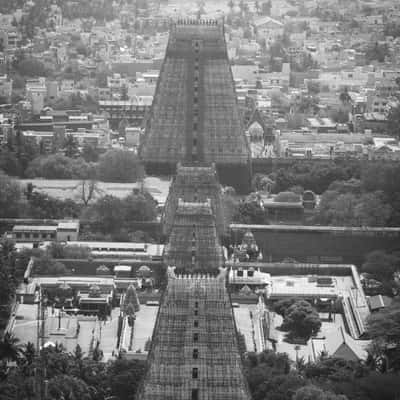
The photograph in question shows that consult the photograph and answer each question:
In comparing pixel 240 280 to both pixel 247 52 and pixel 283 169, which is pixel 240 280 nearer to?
pixel 283 169

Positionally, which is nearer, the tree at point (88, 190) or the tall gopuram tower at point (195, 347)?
the tall gopuram tower at point (195, 347)

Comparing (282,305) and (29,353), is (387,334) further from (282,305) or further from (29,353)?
(29,353)

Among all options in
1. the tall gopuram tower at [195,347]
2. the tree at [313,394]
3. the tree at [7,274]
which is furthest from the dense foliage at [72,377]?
the tree at [7,274]

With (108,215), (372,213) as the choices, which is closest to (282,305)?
(108,215)

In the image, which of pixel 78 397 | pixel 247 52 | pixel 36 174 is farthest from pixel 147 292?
pixel 247 52

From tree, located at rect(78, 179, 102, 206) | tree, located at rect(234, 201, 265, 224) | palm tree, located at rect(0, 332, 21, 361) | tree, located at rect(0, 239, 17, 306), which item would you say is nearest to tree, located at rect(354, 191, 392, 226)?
tree, located at rect(234, 201, 265, 224)

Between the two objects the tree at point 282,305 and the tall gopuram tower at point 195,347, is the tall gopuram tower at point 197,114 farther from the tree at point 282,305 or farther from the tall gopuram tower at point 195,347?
the tall gopuram tower at point 195,347
